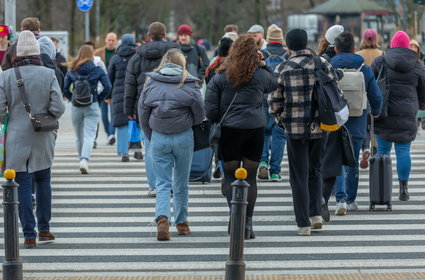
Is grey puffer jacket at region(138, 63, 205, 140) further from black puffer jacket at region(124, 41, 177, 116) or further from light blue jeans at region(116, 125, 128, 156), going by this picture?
light blue jeans at region(116, 125, 128, 156)

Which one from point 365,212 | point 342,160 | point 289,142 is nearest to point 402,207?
point 365,212

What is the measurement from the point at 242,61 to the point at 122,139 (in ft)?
23.6

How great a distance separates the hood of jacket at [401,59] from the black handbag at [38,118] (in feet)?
13.3

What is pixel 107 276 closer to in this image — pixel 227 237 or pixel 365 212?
pixel 227 237

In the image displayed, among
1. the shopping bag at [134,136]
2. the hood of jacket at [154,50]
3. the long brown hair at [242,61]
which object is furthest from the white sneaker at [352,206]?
the shopping bag at [134,136]

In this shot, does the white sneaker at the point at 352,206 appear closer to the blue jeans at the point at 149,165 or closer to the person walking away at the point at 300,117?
the person walking away at the point at 300,117

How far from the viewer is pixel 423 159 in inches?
698

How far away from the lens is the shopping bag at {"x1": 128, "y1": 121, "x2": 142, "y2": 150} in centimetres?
1697

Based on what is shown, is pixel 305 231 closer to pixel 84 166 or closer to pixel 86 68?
pixel 84 166

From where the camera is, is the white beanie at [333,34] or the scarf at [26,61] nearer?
the scarf at [26,61]

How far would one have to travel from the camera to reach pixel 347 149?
11680 mm

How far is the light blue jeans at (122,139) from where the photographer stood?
17203 mm

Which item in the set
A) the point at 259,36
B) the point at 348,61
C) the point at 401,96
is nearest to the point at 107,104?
the point at 259,36

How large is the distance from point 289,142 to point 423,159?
7263mm
